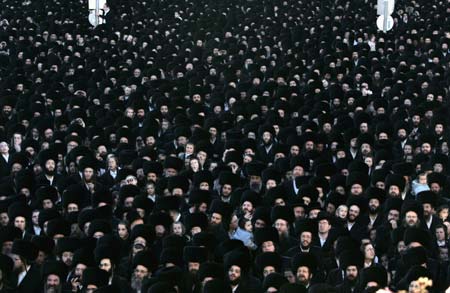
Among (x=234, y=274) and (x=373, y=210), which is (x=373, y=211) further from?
(x=234, y=274)

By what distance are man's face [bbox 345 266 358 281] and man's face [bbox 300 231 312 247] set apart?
41.8 inches

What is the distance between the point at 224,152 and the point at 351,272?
6212 mm

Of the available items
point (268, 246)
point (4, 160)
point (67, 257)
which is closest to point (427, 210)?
point (268, 246)

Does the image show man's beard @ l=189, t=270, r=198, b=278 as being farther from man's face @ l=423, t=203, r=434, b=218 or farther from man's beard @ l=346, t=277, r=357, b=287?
man's face @ l=423, t=203, r=434, b=218

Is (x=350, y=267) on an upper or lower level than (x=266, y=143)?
lower

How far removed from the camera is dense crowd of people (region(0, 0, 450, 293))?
1453 centimetres

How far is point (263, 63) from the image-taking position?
90.7ft

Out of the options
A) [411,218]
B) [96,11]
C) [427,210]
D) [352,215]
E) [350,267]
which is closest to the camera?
[350,267]

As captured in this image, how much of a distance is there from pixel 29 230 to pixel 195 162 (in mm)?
3802

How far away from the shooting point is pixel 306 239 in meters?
15.6

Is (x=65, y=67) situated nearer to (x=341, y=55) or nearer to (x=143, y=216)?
(x=341, y=55)

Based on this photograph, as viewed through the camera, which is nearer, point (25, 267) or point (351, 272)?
point (351, 272)

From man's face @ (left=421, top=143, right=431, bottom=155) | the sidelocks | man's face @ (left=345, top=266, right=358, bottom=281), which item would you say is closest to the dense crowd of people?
man's face @ (left=345, top=266, right=358, bottom=281)

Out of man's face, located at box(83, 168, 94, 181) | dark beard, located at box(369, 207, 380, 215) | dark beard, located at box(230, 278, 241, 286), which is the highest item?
man's face, located at box(83, 168, 94, 181)
